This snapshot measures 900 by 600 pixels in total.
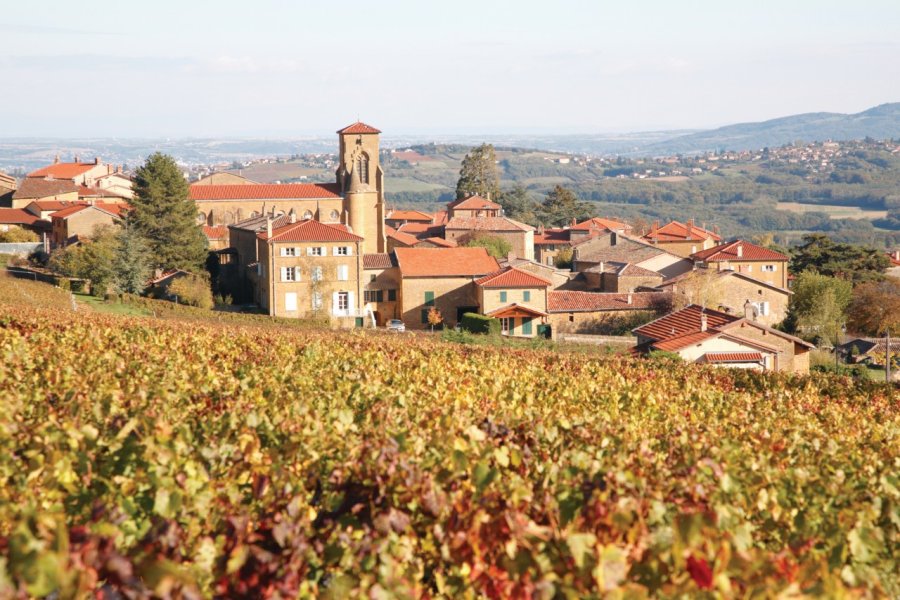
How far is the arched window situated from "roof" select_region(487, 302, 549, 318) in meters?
27.5

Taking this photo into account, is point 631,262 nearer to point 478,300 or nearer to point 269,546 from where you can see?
point 478,300

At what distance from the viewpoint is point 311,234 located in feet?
172

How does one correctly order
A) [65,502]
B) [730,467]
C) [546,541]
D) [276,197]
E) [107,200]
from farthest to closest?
[107,200] < [276,197] < [730,467] < [65,502] < [546,541]

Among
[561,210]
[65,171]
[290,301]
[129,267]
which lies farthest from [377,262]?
[65,171]

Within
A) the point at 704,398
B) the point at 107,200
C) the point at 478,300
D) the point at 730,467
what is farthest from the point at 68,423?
the point at 107,200

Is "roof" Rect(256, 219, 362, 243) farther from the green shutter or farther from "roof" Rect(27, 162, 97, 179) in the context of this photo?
"roof" Rect(27, 162, 97, 179)

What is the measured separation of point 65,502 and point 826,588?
15.3 ft

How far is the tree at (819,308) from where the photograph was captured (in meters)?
50.3

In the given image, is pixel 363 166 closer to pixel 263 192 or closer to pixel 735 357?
pixel 263 192

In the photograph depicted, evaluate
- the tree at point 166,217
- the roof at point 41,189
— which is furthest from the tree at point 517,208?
the tree at point 166,217

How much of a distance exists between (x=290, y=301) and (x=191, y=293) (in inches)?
189

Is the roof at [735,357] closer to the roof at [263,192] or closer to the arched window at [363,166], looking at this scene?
the arched window at [363,166]

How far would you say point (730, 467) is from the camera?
24.2 feet

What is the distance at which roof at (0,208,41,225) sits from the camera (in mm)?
73750
